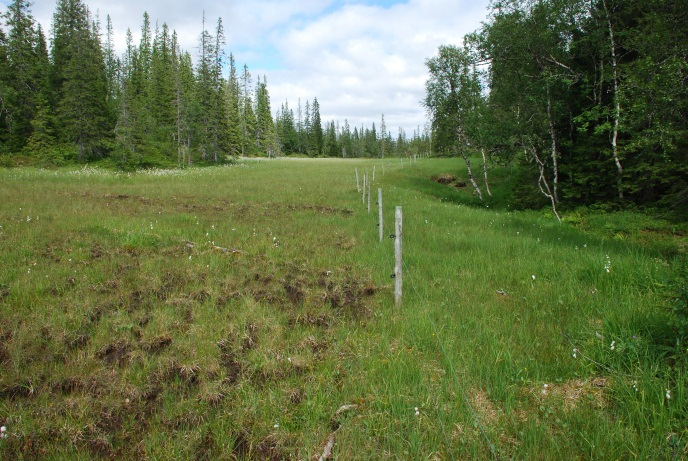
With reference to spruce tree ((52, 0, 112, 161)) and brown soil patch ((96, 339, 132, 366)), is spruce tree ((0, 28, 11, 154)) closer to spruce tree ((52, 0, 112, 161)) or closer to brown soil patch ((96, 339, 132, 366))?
spruce tree ((52, 0, 112, 161))

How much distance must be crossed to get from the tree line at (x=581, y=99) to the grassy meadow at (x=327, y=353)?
32.4 ft

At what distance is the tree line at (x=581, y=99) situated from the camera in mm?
13242

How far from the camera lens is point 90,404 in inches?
128

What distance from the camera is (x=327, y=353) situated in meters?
Answer: 4.20

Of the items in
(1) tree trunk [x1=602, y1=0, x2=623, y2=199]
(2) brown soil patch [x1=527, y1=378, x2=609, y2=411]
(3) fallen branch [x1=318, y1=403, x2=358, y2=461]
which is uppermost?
(1) tree trunk [x1=602, y1=0, x2=623, y2=199]

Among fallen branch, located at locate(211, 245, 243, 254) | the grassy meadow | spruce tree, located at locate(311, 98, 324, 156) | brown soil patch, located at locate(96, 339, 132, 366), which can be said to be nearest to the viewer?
the grassy meadow

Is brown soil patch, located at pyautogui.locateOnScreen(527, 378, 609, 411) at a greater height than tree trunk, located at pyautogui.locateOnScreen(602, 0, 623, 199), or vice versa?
tree trunk, located at pyautogui.locateOnScreen(602, 0, 623, 199)

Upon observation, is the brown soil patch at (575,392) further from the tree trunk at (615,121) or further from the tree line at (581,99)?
the tree trunk at (615,121)

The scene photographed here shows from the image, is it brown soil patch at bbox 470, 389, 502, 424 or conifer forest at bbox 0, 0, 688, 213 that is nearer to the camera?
brown soil patch at bbox 470, 389, 502, 424

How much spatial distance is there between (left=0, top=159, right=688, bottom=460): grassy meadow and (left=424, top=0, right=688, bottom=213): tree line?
9.87 metres

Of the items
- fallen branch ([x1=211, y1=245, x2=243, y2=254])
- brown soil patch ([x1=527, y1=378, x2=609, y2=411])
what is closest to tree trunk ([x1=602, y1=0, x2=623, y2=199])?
brown soil patch ([x1=527, y1=378, x2=609, y2=411])

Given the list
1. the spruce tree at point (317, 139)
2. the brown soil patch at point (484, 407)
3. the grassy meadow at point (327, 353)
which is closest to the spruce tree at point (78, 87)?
the grassy meadow at point (327, 353)

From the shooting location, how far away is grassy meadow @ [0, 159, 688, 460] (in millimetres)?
2875

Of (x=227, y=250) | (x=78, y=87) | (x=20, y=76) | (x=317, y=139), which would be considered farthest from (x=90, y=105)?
(x=317, y=139)
